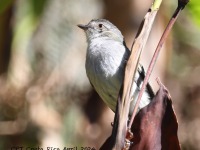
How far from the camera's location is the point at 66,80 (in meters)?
3.86

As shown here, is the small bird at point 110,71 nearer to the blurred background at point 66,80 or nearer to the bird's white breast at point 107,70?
the bird's white breast at point 107,70

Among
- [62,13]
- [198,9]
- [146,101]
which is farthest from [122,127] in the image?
[62,13]

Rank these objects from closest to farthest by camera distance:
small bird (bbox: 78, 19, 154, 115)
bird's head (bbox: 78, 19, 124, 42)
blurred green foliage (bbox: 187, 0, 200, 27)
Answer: blurred green foliage (bbox: 187, 0, 200, 27) < small bird (bbox: 78, 19, 154, 115) < bird's head (bbox: 78, 19, 124, 42)

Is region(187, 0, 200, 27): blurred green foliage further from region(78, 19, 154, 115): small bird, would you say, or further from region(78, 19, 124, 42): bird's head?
region(78, 19, 124, 42): bird's head

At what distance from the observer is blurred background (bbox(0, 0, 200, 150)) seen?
3.47 meters

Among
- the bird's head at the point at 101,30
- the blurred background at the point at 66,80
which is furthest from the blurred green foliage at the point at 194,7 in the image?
the blurred background at the point at 66,80

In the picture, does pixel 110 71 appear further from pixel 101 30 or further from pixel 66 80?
pixel 66 80

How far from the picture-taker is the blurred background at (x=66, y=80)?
3467 mm

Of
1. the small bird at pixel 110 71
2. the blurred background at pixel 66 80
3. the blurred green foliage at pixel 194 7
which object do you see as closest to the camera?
the blurred green foliage at pixel 194 7

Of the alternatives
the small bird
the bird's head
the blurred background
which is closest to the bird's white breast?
the small bird

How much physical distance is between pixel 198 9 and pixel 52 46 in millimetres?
1966

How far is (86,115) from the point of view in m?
3.83

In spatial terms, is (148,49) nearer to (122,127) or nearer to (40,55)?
(40,55)

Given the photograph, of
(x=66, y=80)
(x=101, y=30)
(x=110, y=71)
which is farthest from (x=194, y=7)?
(x=66, y=80)
